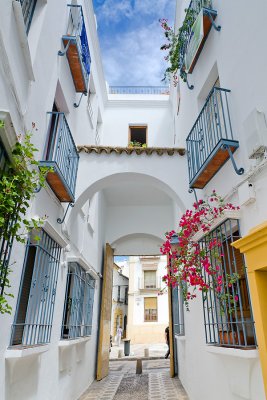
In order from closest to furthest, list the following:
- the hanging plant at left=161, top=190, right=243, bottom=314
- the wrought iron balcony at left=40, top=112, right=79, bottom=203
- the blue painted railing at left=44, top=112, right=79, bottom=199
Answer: the hanging plant at left=161, top=190, right=243, bottom=314 → the wrought iron balcony at left=40, top=112, right=79, bottom=203 → the blue painted railing at left=44, top=112, right=79, bottom=199

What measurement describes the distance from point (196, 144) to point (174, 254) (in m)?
2.08

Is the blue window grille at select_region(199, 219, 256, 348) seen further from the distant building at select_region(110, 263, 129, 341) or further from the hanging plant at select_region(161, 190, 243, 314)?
the distant building at select_region(110, 263, 129, 341)

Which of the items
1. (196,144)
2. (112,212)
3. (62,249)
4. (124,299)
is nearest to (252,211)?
(196,144)

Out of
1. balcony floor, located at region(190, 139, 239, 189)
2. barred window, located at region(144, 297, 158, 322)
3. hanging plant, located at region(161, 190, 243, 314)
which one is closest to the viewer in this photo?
hanging plant, located at region(161, 190, 243, 314)

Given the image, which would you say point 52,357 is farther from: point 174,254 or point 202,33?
point 202,33

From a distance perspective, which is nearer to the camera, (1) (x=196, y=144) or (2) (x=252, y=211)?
(2) (x=252, y=211)

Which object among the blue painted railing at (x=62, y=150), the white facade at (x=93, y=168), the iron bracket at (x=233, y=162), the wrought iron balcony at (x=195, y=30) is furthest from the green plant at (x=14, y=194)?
the wrought iron balcony at (x=195, y=30)

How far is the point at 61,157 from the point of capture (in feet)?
17.6

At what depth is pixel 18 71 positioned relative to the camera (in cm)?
364

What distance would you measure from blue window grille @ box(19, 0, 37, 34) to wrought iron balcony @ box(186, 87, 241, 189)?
291 cm

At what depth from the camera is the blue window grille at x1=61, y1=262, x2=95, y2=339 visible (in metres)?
6.31

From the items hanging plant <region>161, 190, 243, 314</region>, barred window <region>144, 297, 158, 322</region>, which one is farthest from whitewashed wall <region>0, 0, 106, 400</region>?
barred window <region>144, 297, 158, 322</region>

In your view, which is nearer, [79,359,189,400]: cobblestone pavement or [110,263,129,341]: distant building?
[79,359,189,400]: cobblestone pavement

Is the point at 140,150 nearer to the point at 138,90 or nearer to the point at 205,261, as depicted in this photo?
the point at 205,261
